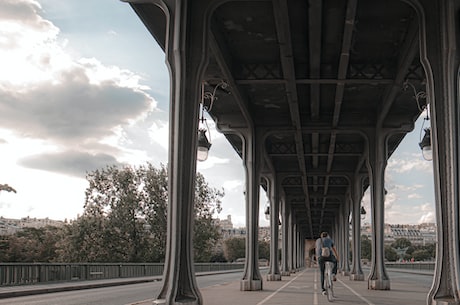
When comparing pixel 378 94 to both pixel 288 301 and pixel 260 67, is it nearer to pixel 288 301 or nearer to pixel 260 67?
pixel 260 67

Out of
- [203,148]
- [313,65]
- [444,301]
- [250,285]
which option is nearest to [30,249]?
[250,285]

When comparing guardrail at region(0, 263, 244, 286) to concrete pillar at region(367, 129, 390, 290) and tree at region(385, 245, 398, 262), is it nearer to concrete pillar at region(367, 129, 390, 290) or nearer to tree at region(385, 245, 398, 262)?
concrete pillar at region(367, 129, 390, 290)

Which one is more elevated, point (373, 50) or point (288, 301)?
point (373, 50)

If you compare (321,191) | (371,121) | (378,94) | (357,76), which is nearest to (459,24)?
(357,76)

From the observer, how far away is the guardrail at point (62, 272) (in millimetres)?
21969

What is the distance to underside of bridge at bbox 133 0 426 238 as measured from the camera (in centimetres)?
1501

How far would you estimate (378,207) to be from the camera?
2320 centimetres

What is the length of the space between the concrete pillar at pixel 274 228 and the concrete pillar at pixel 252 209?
865 cm

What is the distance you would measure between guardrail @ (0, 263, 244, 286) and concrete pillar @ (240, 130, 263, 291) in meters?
8.76

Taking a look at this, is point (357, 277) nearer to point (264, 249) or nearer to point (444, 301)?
point (444, 301)

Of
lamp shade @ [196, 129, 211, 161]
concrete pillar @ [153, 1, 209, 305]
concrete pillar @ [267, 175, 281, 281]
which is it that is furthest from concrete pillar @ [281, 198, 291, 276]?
concrete pillar @ [153, 1, 209, 305]

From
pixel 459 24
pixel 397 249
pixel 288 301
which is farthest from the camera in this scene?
pixel 397 249

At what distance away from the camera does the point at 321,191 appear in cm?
4906

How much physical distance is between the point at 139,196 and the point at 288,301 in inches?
1682
